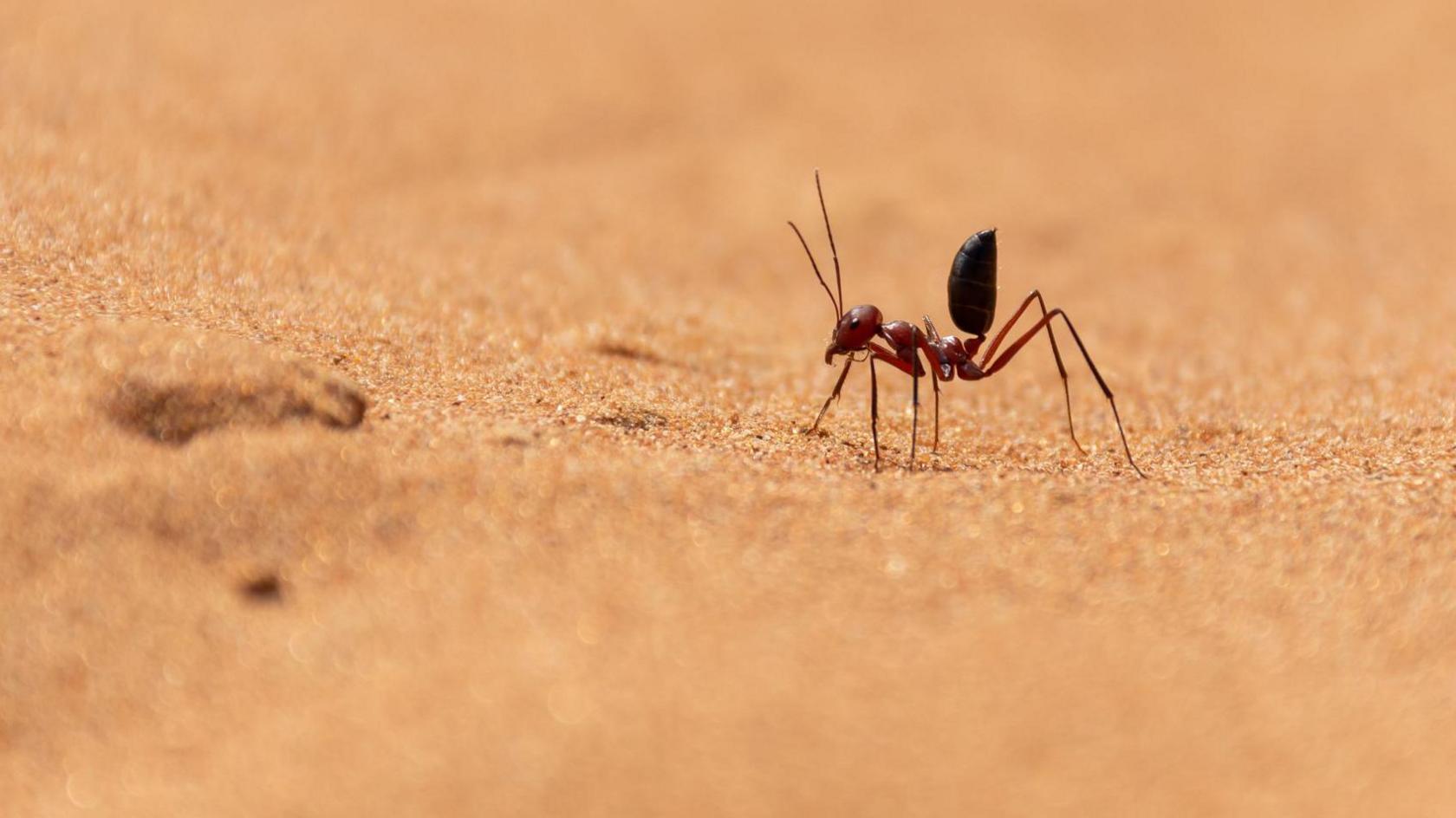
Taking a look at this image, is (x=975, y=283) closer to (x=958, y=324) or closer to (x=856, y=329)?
(x=958, y=324)

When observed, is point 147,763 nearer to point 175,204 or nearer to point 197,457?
point 197,457

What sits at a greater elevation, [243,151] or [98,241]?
[243,151]

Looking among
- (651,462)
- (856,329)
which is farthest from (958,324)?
(651,462)

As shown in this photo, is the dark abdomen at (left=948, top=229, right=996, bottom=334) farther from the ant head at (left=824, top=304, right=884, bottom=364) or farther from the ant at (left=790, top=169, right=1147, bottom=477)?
the ant head at (left=824, top=304, right=884, bottom=364)

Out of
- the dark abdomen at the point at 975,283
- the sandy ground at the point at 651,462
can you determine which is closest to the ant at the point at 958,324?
the dark abdomen at the point at 975,283

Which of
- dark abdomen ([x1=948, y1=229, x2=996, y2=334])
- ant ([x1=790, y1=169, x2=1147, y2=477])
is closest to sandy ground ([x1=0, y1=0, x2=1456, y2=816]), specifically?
ant ([x1=790, y1=169, x2=1147, y2=477])

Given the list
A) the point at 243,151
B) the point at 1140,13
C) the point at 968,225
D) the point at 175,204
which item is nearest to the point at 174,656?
the point at 175,204
